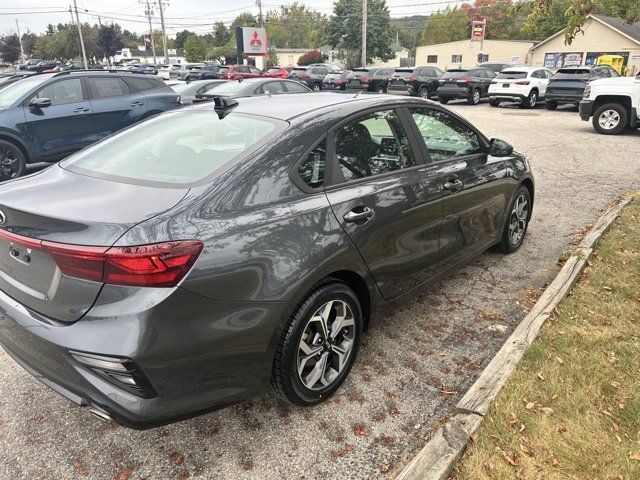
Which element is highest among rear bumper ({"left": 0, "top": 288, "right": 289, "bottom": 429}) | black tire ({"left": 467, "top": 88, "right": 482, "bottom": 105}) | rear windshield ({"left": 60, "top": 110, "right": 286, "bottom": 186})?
rear windshield ({"left": 60, "top": 110, "right": 286, "bottom": 186})

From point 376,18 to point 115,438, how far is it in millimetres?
72722

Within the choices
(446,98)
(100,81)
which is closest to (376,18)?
(446,98)

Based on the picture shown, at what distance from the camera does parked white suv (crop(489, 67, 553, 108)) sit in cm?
2006

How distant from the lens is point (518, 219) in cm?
498

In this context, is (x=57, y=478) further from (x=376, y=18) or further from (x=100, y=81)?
(x=376, y=18)

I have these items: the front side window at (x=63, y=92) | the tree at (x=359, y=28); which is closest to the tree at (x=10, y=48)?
the tree at (x=359, y=28)

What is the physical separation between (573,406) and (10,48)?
11332cm

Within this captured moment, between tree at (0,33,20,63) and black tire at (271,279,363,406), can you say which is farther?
tree at (0,33,20,63)

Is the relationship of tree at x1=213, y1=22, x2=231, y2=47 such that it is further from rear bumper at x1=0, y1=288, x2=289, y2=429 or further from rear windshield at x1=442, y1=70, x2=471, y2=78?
rear bumper at x1=0, y1=288, x2=289, y2=429

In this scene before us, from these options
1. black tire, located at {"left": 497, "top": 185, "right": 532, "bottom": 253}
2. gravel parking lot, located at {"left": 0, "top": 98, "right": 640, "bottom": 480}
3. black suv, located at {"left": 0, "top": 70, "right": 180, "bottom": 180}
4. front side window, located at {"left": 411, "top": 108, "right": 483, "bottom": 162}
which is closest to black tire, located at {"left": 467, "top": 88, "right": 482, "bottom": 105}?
black suv, located at {"left": 0, "top": 70, "right": 180, "bottom": 180}

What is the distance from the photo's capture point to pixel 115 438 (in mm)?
2559

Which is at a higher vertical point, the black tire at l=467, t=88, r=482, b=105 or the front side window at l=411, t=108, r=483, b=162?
the front side window at l=411, t=108, r=483, b=162

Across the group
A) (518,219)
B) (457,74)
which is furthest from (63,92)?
(457,74)

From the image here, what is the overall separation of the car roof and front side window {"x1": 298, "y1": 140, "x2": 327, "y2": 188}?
27cm
